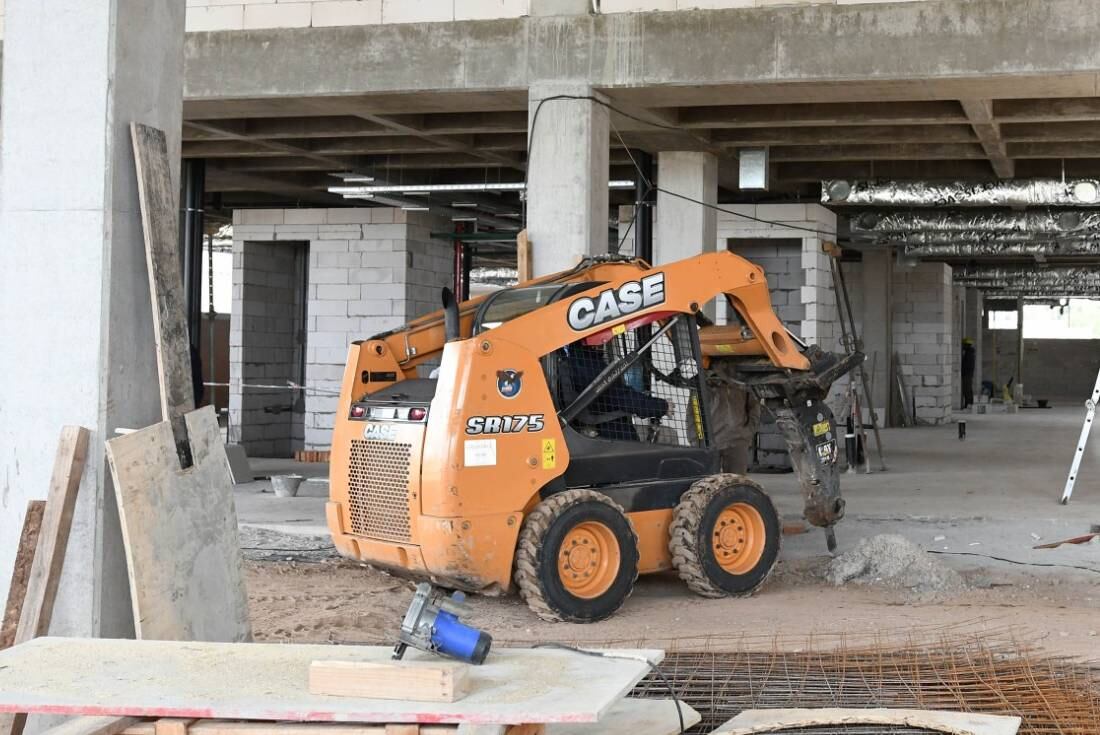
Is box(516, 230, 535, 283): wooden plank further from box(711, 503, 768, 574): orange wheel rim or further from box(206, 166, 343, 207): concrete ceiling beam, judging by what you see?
box(206, 166, 343, 207): concrete ceiling beam

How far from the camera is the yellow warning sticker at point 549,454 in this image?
24.7ft

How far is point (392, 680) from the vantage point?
3908 millimetres

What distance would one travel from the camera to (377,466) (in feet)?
25.1

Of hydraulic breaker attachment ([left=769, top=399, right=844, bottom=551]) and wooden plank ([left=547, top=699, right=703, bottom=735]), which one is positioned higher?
hydraulic breaker attachment ([left=769, top=399, right=844, bottom=551])

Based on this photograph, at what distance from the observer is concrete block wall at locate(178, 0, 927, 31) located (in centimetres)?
1057

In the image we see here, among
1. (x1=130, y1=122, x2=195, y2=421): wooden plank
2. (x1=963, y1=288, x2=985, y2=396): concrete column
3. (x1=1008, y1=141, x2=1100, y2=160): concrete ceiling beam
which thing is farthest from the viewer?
(x1=963, y1=288, x2=985, y2=396): concrete column

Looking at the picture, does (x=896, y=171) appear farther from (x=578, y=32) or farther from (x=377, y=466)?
(x=377, y=466)

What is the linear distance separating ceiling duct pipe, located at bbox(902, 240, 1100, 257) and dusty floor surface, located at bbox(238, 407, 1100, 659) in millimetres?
6814

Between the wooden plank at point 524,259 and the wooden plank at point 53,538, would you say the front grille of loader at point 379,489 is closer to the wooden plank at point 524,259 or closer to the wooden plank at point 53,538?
the wooden plank at point 53,538

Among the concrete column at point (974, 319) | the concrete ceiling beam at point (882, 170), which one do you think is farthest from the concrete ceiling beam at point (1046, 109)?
the concrete column at point (974, 319)

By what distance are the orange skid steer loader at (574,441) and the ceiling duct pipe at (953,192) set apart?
258 inches

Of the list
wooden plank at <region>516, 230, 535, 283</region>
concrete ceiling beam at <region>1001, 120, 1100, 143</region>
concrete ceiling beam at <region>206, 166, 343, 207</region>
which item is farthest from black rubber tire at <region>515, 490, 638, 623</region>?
concrete ceiling beam at <region>206, 166, 343, 207</region>

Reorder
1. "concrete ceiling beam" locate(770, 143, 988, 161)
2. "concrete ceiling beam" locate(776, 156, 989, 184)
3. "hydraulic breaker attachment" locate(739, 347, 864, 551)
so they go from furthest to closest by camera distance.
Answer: "concrete ceiling beam" locate(776, 156, 989, 184) < "concrete ceiling beam" locate(770, 143, 988, 161) < "hydraulic breaker attachment" locate(739, 347, 864, 551)

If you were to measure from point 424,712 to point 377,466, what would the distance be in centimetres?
397
